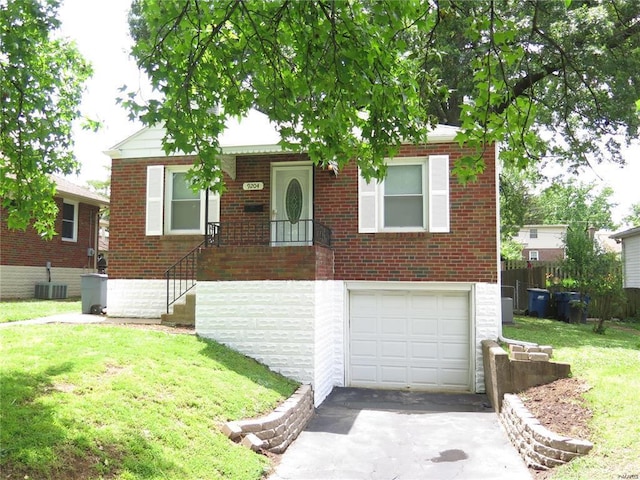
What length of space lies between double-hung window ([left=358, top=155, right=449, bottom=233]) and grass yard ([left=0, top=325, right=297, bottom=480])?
14.2 ft

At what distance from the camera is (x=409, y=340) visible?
36.3 ft

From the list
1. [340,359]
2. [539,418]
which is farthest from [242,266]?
[539,418]

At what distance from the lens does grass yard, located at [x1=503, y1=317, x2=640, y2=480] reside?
527 cm

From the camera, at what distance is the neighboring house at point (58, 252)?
1722 cm

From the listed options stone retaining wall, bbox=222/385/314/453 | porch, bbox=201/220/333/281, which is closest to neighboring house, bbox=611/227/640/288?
porch, bbox=201/220/333/281

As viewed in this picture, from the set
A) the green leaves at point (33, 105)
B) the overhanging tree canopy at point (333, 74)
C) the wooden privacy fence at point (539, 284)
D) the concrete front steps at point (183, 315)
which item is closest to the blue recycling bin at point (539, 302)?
the wooden privacy fence at point (539, 284)

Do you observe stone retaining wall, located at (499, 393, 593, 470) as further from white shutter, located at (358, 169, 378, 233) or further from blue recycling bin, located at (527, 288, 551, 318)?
blue recycling bin, located at (527, 288, 551, 318)

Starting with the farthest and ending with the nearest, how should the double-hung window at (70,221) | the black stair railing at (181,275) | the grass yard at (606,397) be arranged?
the double-hung window at (70,221) → the black stair railing at (181,275) → the grass yard at (606,397)

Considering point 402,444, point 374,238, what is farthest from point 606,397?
point 374,238

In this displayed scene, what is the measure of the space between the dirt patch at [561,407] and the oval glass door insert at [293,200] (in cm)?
586

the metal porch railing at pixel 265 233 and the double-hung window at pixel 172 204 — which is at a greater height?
the double-hung window at pixel 172 204

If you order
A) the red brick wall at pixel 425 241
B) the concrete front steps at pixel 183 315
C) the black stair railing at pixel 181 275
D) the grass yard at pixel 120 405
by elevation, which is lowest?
the grass yard at pixel 120 405

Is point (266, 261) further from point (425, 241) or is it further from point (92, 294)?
point (92, 294)

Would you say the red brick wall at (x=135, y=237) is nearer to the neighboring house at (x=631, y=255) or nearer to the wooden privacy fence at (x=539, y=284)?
the wooden privacy fence at (x=539, y=284)
